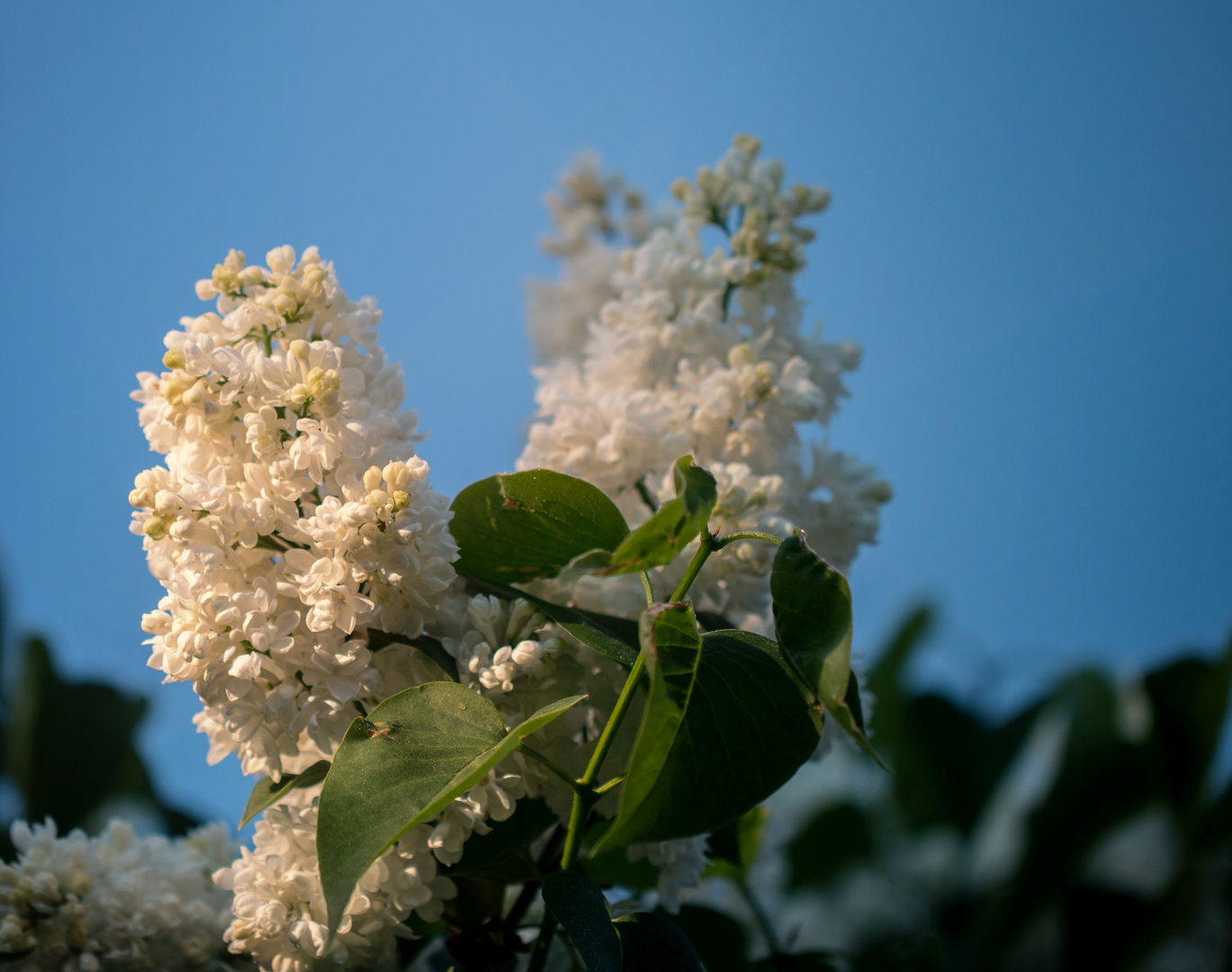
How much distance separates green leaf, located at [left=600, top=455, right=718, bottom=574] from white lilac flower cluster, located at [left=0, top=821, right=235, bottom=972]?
0.30 m

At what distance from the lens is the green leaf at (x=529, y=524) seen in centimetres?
32

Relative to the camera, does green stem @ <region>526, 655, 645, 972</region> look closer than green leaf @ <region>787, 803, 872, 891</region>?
Yes

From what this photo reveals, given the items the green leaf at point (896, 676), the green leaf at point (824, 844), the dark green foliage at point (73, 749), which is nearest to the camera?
the dark green foliage at point (73, 749)

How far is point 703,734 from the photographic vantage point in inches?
9.5

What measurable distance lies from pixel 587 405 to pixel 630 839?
263 millimetres

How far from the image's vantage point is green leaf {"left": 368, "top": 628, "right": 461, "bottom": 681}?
312 mm

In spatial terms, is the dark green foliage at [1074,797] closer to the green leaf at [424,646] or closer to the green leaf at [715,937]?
the green leaf at [715,937]

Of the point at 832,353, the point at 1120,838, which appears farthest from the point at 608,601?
the point at 1120,838

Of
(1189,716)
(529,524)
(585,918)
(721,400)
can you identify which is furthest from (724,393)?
(1189,716)

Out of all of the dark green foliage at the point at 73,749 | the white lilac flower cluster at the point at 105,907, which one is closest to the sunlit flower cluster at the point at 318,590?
the white lilac flower cluster at the point at 105,907

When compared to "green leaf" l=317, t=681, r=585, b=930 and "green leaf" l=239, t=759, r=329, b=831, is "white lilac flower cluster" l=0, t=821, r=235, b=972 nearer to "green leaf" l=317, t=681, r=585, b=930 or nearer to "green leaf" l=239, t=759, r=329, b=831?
"green leaf" l=239, t=759, r=329, b=831

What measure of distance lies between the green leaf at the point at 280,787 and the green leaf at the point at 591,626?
0.31ft

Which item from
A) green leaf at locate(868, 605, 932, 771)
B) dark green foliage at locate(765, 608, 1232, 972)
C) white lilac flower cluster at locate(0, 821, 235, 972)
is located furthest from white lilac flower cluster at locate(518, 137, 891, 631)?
green leaf at locate(868, 605, 932, 771)

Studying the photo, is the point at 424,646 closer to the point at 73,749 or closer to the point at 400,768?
the point at 400,768
